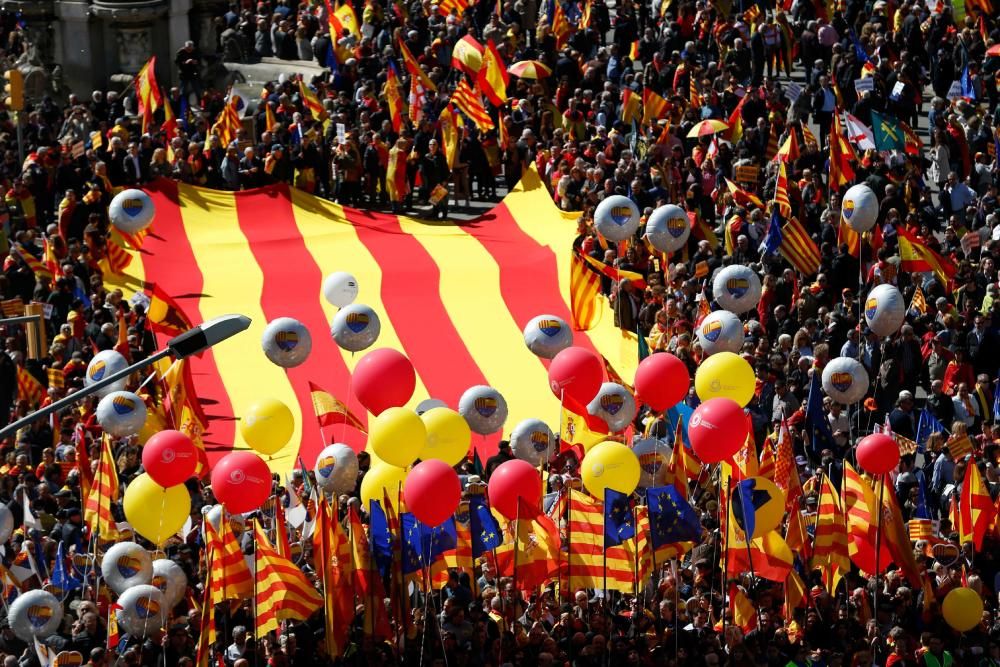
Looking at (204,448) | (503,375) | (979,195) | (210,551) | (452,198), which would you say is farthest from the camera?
(452,198)

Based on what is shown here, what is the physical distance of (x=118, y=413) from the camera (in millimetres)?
21062

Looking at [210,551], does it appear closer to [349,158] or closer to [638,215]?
[638,215]

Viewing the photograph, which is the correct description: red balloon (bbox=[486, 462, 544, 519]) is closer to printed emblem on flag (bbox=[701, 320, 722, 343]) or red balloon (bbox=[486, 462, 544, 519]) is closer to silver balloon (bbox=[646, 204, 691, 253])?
printed emblem on flag (bbox=[701, 320, 722, 343])

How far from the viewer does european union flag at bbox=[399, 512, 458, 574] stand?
61.4 ft

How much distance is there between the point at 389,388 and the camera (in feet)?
67.4

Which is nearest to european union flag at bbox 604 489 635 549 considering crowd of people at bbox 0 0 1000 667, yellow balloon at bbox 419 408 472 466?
crowd of people at bbox 0 0 1000 667

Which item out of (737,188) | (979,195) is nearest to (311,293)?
(737,188)

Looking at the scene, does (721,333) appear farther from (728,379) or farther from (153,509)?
(153,509)

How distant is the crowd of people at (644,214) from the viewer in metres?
18.5

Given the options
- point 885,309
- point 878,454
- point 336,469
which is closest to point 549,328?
point 885,309

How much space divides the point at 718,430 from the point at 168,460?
4.60 meters

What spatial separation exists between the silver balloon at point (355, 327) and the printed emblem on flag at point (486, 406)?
2.01 meters

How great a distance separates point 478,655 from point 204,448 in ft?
18.9

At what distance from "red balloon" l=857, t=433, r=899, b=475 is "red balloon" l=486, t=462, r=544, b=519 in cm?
282
